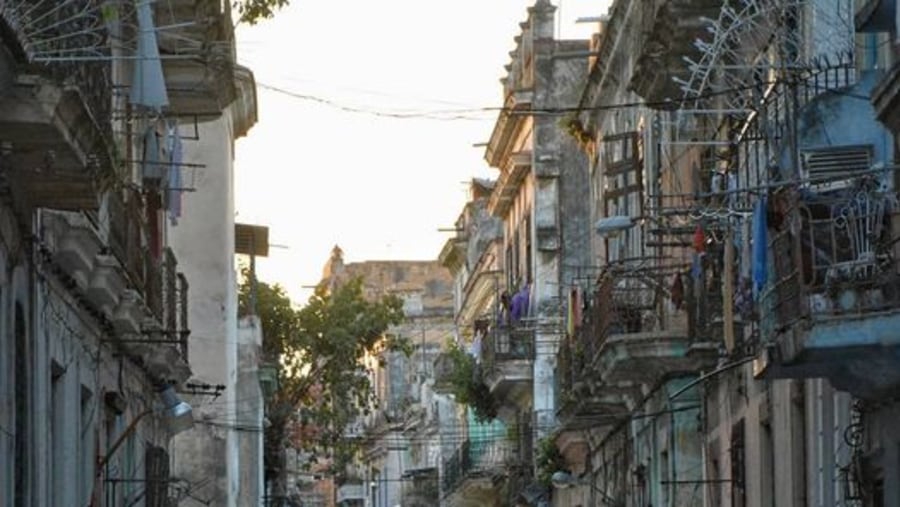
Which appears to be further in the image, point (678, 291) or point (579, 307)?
point (579, 307)

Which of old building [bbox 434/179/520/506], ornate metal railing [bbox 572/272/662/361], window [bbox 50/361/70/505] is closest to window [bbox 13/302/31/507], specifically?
window [bbox 50/361/70/505]

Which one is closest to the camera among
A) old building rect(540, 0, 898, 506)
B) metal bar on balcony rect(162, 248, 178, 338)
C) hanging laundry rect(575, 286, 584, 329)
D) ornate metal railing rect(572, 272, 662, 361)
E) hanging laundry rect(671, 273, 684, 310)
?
old building rect(540, 0, 898, 506)

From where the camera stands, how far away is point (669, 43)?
89.6 feet

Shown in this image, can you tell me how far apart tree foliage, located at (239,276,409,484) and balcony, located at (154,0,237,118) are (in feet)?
78.6

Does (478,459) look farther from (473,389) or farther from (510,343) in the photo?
(510,343)

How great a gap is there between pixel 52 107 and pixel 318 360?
39.3 meters

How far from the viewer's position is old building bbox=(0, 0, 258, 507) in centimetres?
1747

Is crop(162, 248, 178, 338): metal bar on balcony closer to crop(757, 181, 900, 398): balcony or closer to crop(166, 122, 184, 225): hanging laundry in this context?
crop(166, 122, 184, 225): hanging laundry

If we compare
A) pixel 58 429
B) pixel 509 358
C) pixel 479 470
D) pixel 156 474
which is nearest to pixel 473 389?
pixel 509 358

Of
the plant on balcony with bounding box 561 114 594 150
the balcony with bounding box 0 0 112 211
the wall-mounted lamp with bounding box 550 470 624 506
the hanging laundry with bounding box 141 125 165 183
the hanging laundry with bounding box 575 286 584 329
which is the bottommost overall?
the wall-mounted lamp with bounding box 550 470 624 506

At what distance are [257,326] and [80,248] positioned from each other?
26.8m

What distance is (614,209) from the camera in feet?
125

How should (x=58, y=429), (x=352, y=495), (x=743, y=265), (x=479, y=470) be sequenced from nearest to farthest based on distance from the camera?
(x=58, y=429)
(x=743, y=265)
(x=479, y=470)
(x=352, y=495)

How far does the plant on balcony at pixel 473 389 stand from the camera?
179 feet
